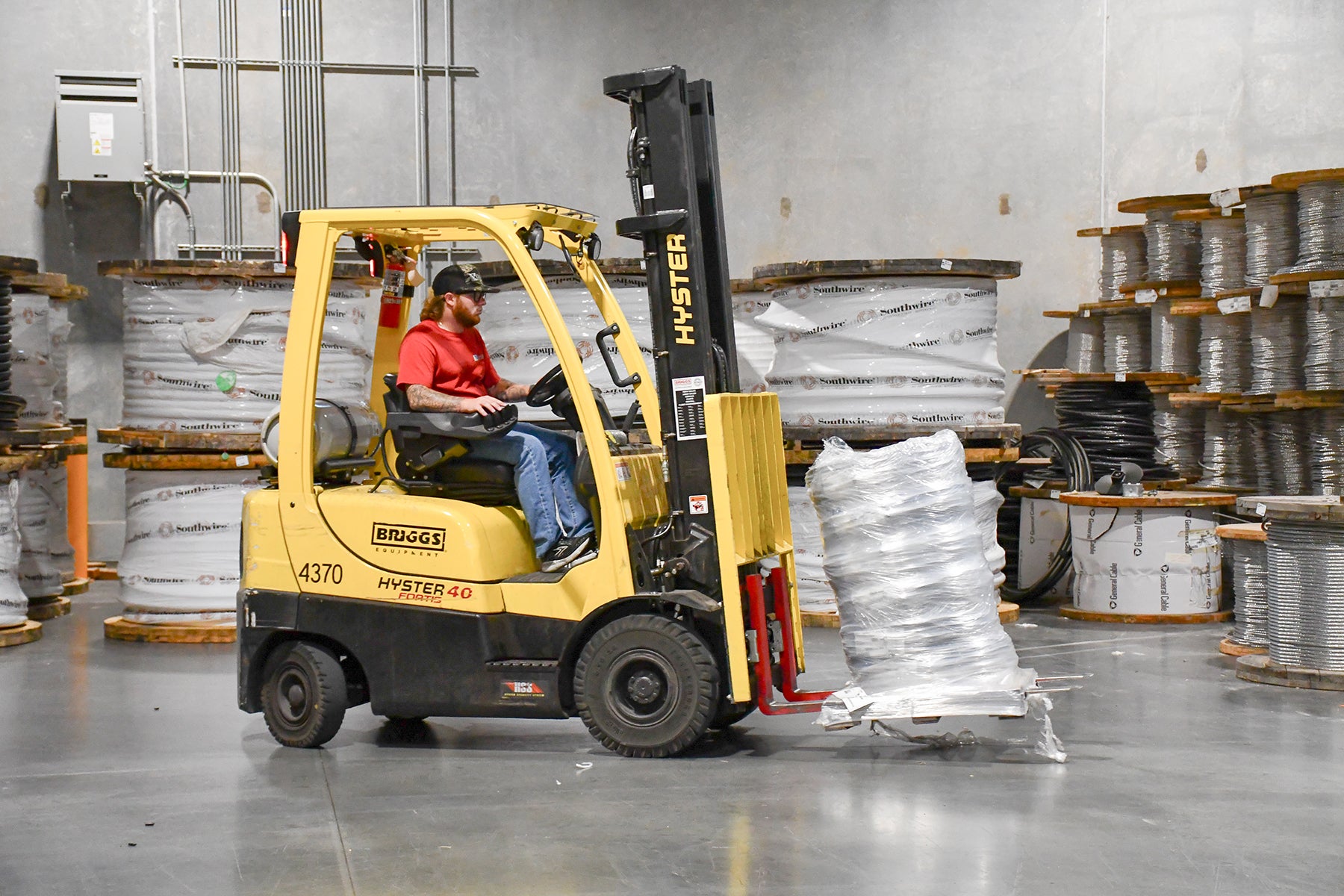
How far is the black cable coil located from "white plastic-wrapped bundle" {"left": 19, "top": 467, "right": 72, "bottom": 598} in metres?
0.61

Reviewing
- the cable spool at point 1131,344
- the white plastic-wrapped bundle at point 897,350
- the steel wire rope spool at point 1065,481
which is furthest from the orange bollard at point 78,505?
the cable spool at point 1131,344

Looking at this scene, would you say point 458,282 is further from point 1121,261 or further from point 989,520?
point 1121,261

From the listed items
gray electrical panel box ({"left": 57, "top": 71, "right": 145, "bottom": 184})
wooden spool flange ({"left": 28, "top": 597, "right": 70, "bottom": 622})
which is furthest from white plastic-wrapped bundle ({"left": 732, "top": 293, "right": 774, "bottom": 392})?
gray electrical panel box ({"left": 57, "top": 71, "right": 145, "bottom": 184})

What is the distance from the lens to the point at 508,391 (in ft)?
18.6

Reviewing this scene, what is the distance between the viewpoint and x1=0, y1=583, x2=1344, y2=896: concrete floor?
12.5 feet

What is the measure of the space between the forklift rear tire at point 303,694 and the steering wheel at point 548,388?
49.3 inches

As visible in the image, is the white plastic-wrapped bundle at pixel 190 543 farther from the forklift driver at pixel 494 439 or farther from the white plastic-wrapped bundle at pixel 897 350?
the white plastic-wrapped bundle at pixel 897 350

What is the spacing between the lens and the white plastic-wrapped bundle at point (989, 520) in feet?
23.9

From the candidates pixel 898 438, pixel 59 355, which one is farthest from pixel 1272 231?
pixel 59 355

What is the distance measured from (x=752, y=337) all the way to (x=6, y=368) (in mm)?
4566

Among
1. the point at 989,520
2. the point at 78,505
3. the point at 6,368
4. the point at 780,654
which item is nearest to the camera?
the point at 780,654

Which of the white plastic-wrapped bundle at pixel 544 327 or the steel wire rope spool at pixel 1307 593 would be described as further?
the white plastic-wrapped bundle at pixel 544 327

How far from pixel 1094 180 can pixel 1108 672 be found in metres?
5.54

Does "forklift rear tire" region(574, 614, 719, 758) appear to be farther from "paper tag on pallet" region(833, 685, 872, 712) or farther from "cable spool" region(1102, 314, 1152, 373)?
"cable spool" region(1102, 314, 1152, 373)
